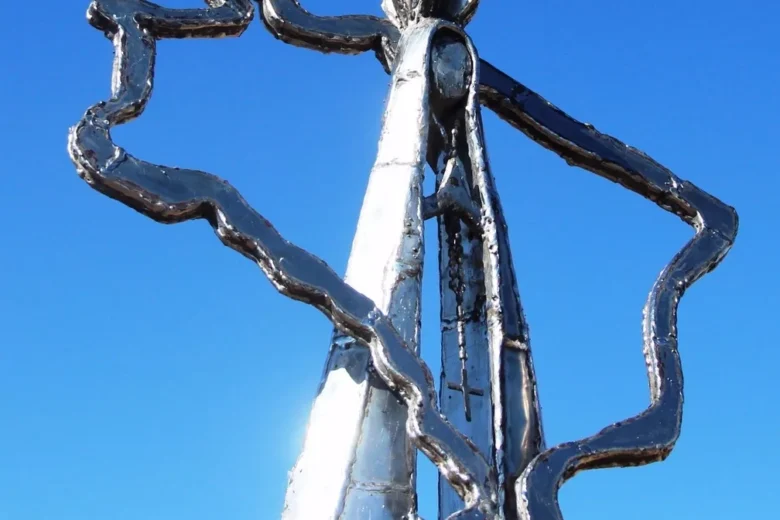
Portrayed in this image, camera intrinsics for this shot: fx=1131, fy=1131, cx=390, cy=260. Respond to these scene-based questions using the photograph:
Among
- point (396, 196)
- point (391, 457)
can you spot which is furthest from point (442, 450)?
point (396, 196)

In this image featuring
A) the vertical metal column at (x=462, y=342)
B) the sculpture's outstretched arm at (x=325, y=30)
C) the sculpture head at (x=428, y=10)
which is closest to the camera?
the vertical metal column at (x=462, y=342)

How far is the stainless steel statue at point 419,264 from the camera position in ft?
11.1

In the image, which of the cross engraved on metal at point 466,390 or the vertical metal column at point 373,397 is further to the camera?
→ the cross engraved on metal at point 466,390

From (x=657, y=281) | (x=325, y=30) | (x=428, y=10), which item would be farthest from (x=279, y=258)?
(x=428, y=10)

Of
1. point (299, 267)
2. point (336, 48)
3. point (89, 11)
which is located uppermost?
point (336, 48)

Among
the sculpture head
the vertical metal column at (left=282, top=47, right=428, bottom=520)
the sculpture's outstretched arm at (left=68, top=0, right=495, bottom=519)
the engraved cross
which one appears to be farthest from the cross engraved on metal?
the sculpture head

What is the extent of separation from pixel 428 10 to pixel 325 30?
487 millimetres

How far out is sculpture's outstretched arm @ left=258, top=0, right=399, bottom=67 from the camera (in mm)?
4344

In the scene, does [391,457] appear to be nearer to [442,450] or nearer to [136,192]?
[442,450]

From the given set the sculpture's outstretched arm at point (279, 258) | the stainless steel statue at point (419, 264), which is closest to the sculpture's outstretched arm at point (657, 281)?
the stainless steel statue at point (419, 264)

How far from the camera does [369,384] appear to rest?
354 centimetres

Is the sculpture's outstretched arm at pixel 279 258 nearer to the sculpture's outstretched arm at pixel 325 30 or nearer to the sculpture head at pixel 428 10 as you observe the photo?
the sculpture's outstretched arm at pixel 325 30

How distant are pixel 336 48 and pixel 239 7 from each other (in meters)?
0.47

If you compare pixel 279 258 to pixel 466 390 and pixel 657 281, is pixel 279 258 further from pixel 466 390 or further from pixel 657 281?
pixel 657 281
